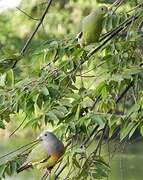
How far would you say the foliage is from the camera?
8.15 feet

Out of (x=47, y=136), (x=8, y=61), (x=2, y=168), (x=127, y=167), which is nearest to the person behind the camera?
(x=47, y=136)

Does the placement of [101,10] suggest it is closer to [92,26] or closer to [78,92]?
[92,26]

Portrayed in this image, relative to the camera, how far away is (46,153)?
100 inches

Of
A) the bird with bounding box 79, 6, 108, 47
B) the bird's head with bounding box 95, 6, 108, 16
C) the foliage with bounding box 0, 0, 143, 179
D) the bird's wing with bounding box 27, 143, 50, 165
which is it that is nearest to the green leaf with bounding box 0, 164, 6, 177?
the foliage with bounding box 0, 0, 143, 179

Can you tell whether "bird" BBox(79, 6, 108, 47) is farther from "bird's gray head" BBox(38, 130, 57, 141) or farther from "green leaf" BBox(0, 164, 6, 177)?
"green leaf" BBox(0, 164, 6, 177)

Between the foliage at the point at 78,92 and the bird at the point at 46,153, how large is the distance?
4 cm

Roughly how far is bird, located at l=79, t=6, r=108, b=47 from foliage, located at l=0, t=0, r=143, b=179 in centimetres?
5

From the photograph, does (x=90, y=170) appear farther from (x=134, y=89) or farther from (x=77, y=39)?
(x=77, y=39)

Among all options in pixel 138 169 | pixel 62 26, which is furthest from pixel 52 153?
pixel 62 26

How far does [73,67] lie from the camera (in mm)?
2730

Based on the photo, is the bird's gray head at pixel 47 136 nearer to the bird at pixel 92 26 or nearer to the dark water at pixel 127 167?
the bird at pixel 92 26

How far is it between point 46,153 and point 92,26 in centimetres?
51

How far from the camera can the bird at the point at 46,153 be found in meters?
2.49

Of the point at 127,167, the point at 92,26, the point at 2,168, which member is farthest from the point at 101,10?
the point at 127,167
